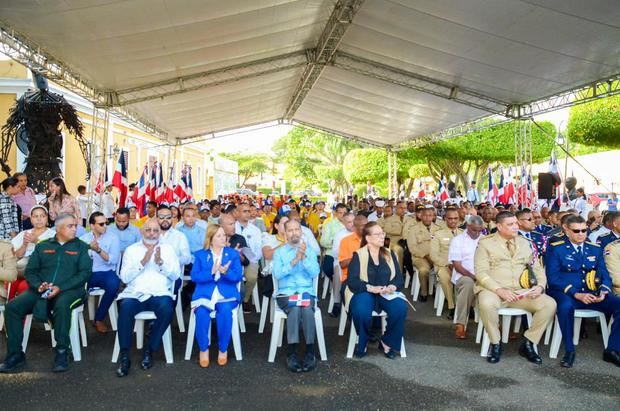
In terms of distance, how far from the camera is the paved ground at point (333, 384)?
3465 mm

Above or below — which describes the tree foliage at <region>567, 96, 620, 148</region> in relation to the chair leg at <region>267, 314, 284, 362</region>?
above

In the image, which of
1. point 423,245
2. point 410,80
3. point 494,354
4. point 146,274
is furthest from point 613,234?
point 410,80

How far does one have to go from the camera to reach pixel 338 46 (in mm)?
10516

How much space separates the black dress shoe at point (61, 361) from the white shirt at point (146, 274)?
23.7 inches

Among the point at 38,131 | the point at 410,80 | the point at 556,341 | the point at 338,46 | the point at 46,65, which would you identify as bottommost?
the point at 556,341

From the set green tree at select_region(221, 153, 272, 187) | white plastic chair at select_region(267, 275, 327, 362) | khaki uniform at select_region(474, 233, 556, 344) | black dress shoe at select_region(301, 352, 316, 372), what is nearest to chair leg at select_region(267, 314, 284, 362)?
white plastic chair at select_region(267, 275, 327, 362)

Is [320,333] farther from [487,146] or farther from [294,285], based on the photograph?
[487,146]

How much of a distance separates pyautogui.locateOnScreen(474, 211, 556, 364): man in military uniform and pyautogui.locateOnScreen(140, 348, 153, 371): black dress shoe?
2.86 meters

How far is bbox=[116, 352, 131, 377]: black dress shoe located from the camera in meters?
3.95

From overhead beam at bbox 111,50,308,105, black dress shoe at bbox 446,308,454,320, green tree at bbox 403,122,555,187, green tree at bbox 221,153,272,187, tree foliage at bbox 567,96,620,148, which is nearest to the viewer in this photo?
black dress shoe at bbox 446,308,454,320

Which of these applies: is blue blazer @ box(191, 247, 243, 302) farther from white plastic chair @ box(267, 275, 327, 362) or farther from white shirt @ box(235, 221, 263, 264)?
white shirt @ box(235, 221, 263, 264)

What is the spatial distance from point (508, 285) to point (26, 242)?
4.52 meters

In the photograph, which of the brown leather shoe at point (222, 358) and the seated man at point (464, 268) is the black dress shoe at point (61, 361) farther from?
the seated man at point (464, 268)

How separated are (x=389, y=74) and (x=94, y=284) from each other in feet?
27.6
